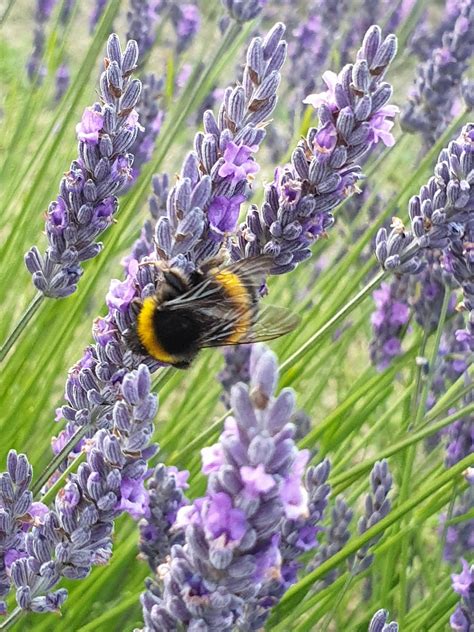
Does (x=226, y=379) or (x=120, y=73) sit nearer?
(x=120, y=73)

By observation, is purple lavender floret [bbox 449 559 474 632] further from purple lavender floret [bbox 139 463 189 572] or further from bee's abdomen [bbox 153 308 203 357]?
bee's abdomen [bbox 153 308 203 357]

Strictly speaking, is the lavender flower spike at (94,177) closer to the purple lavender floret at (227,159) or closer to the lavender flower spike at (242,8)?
the purple lavender floret at (227,159)

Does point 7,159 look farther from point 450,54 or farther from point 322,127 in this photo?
point 322,127

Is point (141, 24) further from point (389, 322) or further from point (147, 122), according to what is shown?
point (389, 322)

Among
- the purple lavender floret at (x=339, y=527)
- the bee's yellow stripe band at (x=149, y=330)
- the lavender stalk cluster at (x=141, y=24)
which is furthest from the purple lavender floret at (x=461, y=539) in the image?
the lavender stalk cluster at (x=141, y=24)

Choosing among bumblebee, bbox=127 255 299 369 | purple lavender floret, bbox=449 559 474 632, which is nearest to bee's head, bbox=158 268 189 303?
bumblebee, bbox=127 255 299 369

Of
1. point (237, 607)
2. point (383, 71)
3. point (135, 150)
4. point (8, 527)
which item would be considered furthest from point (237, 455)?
point (135, 150)

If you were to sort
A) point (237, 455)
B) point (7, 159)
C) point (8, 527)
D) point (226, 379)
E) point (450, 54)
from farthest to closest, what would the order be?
point (7, 159), point (450, 54), point (226, 379), point (8, 527), point (237, 455)
